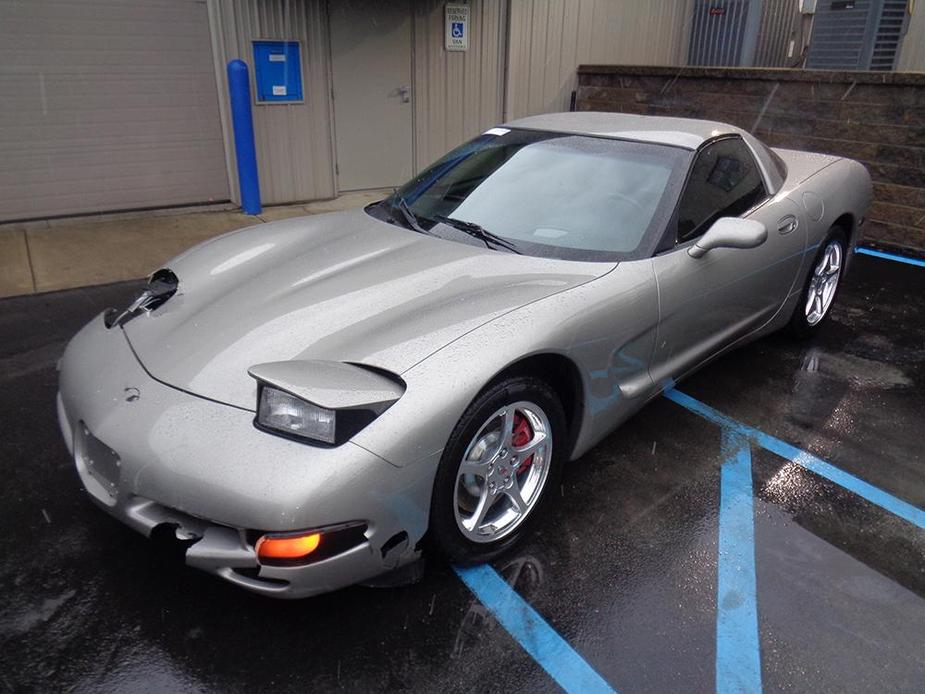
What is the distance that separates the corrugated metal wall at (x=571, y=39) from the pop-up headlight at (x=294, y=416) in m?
8.50

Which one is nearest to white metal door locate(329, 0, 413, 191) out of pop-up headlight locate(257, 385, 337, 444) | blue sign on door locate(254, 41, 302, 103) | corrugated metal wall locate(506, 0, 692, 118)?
blue sign on door locate(254, 41, 302, 103)

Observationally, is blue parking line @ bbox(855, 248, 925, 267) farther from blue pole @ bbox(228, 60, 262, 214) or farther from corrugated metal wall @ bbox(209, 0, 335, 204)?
blue pole @ bbox(228, 60, 262, 214)

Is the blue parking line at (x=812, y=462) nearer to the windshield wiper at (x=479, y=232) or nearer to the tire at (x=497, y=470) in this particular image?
the tire at (x=497, y=470)

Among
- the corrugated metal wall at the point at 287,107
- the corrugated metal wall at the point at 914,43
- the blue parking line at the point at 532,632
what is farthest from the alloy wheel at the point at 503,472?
the corrugated metal wall at the point at 914,43

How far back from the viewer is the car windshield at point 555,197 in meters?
3.05

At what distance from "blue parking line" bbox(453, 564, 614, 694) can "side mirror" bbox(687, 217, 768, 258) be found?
1.62 metres

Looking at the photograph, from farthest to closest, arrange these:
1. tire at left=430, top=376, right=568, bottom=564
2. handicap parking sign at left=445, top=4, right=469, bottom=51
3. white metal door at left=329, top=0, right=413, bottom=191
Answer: handicap parking sign at left=445, top=4, right=469, bottom=51 < white metal door at left=329, top=0, right=413, bottom=191 < tire at left=430, top=376, right=568, bottom=564

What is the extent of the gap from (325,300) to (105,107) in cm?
586

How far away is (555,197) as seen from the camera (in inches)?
128

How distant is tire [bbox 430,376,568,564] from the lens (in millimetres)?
2266

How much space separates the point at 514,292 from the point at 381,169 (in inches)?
275

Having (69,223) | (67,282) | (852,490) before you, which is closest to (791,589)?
(852,490)

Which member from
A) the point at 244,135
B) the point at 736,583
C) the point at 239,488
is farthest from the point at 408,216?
the point at 244,135

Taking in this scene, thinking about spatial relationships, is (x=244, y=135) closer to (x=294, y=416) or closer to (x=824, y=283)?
(x=824, y=283)
